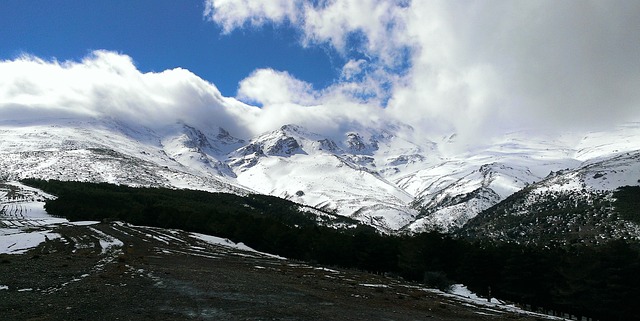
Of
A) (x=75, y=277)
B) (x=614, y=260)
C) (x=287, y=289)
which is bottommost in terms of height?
(x=75, y=277)

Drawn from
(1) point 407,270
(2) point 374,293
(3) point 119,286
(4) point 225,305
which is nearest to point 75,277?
(3) point 119,286

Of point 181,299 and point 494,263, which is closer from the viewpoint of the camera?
point 181,299

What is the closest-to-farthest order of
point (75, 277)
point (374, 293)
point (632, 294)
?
point (75, 277) → point (374, 293) → point (632, 294)

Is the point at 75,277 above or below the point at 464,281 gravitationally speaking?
below

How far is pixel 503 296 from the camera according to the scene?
78.4 m

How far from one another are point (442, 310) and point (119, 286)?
21.0 m

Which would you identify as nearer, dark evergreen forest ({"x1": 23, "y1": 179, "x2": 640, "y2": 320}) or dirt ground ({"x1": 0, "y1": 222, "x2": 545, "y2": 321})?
dirt ground ({"x1": 0, "y1": 222, "x2": 545, "y2": 321})

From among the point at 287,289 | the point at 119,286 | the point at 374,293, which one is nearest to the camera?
the point at 119,286

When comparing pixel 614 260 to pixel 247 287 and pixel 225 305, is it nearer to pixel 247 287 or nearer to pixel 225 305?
pixel 247 287

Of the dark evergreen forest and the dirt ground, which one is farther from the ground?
the dark evergreen forest

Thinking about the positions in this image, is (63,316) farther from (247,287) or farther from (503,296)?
(503,296)

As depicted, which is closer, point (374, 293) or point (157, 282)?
point (157, 282)

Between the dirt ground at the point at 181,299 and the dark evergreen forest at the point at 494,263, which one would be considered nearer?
the dirt ground at the point at 181,299

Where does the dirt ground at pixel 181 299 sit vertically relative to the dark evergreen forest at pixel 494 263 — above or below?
below
